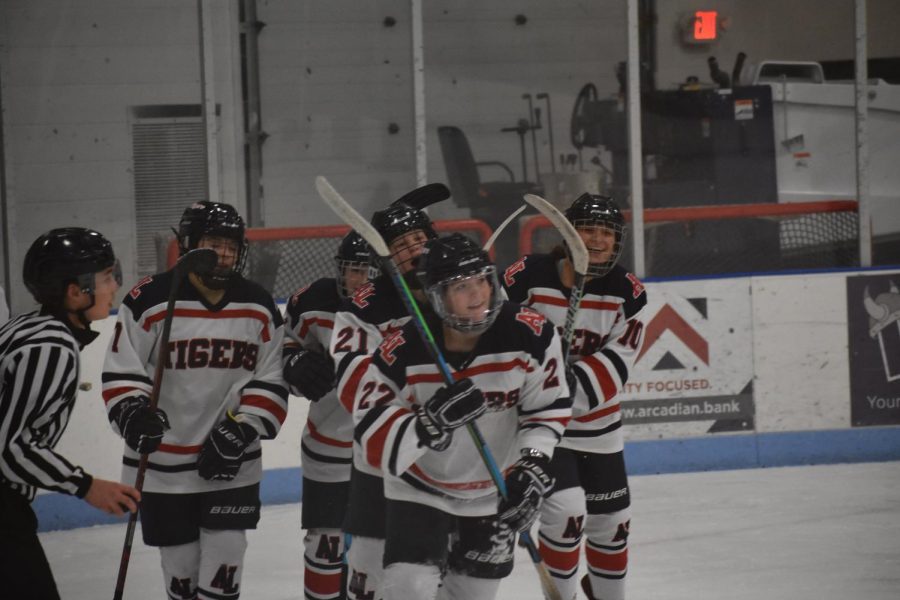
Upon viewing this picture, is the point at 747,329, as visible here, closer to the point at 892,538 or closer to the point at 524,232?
the point at 524,232

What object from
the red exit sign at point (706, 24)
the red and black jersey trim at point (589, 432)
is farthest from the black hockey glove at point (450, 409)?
the red exit sign at point (706, 24)

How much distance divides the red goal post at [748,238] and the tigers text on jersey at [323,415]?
234cm

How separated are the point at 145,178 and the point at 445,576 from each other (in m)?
3.50

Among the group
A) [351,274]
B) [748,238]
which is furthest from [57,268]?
[748,238]

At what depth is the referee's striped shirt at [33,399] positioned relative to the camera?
2264 millimetres

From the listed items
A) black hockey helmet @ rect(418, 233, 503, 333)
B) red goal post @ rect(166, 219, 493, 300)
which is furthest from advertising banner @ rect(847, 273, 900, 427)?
black hockey helmet @ rect(418, 233, 503, 333)

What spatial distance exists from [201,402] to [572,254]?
933mm

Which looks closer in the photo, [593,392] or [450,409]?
[450,409]

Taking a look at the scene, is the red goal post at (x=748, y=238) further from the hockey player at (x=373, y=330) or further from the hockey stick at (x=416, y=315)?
the hockey stick at (x=416, y=315)

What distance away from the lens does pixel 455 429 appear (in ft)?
7.93

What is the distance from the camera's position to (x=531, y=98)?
6582 millimetres

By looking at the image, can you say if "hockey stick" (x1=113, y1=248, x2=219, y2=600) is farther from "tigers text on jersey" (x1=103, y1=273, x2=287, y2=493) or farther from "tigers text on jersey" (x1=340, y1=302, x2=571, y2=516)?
"tigers text on jersey" (x1=340, y1=302, x2=571, y2=516)

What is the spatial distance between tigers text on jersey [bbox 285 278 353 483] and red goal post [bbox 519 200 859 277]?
7.69 ft

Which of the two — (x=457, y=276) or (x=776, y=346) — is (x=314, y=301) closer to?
(x=457, y=276)
